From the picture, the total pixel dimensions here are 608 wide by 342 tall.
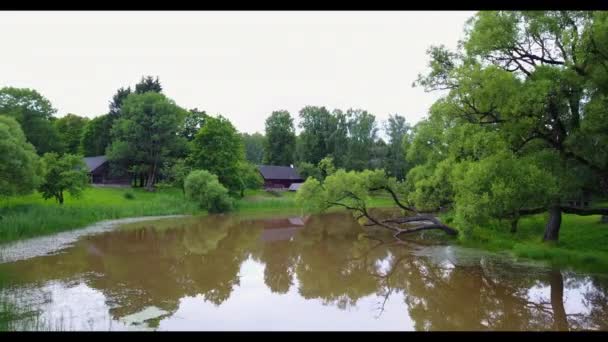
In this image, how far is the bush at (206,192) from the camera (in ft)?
119

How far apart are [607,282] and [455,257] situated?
5.21 metres

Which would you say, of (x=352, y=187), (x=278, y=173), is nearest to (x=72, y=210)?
(x=352, y=187)

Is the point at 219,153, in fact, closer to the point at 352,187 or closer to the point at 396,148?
the point at 352,187

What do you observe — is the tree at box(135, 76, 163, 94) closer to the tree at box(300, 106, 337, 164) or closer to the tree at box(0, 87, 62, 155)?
the tree at box(0, 87, 62, 155)

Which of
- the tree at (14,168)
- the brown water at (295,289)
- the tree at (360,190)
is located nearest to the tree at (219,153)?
the tree at (360,190)

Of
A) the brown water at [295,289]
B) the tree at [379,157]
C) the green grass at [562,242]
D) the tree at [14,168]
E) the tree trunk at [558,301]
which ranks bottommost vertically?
the brown water at [295,289]

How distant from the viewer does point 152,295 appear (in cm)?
1108

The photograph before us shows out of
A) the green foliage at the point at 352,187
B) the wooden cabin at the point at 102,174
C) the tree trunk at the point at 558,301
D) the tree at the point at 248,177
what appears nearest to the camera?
the tree trunk at the point at 558,301

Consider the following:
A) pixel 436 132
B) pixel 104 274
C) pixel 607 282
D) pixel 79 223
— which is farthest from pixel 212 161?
pixel 607 282

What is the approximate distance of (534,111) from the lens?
1352cm

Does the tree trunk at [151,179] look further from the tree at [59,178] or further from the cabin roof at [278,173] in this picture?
the cabin roof at [278,173]

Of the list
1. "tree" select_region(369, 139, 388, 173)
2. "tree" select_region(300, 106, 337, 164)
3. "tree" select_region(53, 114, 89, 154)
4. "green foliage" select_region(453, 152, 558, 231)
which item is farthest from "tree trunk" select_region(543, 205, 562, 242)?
"tree" select_region(53, 114, 89, 154)

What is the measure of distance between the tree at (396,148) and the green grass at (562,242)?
34.3 m

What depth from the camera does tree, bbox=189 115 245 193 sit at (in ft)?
144
